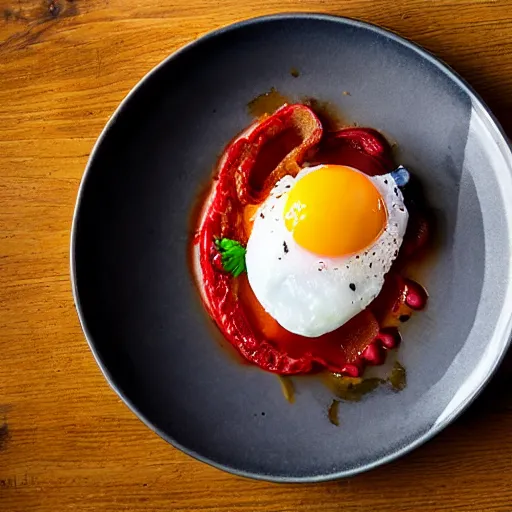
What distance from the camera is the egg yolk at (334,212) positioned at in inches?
72.9

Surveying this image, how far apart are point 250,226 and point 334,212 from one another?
28 centimetres

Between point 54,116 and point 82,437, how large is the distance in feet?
2.81

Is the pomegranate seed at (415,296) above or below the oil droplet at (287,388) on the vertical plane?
above

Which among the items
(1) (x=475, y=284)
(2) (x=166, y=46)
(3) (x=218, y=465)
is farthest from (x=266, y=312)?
(2) (x=166, y=46)

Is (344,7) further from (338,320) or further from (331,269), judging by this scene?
(338,320)

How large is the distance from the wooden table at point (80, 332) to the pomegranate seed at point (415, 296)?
0.95ft

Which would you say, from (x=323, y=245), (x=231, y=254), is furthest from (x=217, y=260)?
(x=323, y=245)

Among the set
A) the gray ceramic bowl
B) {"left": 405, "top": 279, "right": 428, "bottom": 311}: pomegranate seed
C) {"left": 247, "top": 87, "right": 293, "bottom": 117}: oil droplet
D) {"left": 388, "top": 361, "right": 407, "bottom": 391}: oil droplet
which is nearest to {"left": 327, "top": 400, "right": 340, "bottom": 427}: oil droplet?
the gray ceramic bowl

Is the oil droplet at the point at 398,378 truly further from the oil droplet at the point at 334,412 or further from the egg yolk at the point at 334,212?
the egg yolk at the point at 334,212

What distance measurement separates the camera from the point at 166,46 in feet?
6.63

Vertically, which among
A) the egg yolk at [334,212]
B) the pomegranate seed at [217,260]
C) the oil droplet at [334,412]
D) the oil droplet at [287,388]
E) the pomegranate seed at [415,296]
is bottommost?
the oil droplet at [334,412]

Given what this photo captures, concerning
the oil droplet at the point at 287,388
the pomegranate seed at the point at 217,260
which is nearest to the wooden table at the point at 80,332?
the oil droplet at the point at 287,388

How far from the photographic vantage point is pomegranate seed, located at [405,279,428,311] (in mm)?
1952

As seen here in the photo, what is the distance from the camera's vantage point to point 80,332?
2.07m
